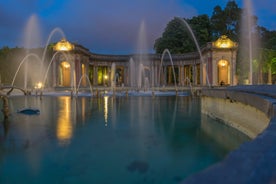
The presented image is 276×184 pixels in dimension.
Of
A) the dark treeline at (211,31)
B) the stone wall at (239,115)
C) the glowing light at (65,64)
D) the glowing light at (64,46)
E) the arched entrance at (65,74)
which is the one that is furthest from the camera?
the dark treeline at (211,31)

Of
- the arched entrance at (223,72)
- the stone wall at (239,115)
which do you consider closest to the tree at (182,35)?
the arched entrance at (223,72)

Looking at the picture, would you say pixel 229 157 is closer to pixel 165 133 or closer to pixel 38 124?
pixel 165 133

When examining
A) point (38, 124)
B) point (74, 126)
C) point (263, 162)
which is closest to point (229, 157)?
point (263, 162)

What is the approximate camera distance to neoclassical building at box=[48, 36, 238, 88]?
159 feet

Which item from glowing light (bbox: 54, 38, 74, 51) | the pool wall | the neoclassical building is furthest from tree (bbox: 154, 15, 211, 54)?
the pool wall

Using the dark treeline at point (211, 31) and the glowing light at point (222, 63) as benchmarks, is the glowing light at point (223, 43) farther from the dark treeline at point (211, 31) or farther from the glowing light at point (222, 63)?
the dark treeline at point (211, 31)

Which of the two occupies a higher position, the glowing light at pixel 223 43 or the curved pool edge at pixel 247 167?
the glowing light at pixel 223 43

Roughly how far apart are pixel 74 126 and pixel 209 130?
20.5 ft

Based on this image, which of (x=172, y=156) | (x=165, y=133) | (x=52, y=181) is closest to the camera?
(x=52, y=181)

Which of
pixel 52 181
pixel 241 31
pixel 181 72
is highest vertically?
pixel 241 31

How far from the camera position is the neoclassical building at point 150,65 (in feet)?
159

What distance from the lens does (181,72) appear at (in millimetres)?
59781

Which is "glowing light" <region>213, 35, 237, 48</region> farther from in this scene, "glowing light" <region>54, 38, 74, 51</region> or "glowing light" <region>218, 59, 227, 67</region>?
"glowing light" <region>54, 38, 74, 51</region>

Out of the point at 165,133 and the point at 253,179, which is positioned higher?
the point at 253,179
